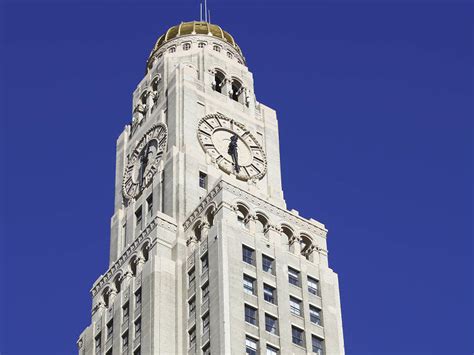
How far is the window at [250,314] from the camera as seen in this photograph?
408ft

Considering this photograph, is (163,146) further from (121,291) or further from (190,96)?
(121,291)

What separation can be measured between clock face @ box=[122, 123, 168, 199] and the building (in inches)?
6.6

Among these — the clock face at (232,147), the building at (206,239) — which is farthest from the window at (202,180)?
the clock face at (232,147)

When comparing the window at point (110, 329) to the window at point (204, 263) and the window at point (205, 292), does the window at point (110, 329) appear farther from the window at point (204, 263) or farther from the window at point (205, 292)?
the window at point (205, 292)

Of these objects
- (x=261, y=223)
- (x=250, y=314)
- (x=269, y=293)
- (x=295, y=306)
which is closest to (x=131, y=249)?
(x=261, y=223)

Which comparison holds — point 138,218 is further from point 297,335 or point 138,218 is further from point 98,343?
point 297,335

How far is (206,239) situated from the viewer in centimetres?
13150

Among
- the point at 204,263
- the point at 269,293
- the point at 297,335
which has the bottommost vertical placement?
the point at 297,335

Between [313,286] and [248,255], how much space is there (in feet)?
25.7

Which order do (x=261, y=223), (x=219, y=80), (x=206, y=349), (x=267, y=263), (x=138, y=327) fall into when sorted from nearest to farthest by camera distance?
(x=206, y=349) < (x=138, y=327) < (x=267, y=263) < (x=261, y=223) < (x=219, y=80)

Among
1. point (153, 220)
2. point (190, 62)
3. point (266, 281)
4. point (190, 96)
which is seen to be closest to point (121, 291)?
point (153, 220)

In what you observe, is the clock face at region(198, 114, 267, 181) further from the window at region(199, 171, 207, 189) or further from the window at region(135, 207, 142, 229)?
the window at region(135, 207, 142, 229)

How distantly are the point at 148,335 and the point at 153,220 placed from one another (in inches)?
590

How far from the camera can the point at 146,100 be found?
162 meters
